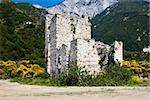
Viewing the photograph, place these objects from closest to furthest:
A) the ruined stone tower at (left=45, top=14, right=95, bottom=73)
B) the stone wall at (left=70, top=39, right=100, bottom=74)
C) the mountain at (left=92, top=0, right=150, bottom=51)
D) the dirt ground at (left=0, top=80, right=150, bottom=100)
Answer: the dirt ground at (left=0, top=80, right=150, bottom=100)
the stone wall at (left=70, top=39, right=100, bottom=74)
the ruined stone tower at (left=45, top=14, right=95, bottom=73)
the mountain at (left=92, top=0, right=150, bottom=51)

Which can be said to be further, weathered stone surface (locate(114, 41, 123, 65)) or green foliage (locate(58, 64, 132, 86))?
weathered stone surface (locate(114, 41, 123, 65))

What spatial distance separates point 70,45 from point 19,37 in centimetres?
5462

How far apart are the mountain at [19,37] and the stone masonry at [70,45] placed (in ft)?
51.6

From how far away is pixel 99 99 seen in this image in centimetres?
1936

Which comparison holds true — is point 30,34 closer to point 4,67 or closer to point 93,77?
point 4,67

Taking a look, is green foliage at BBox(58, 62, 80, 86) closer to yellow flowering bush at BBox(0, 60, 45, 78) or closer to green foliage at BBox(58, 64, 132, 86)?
green foliage at BBox(58, 64, 132, 86)

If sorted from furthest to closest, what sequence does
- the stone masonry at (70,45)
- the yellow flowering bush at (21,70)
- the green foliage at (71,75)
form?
the yellow flowering bush at (21,70) → the stone masonry at (70,45) → the green foliage at (71,75)

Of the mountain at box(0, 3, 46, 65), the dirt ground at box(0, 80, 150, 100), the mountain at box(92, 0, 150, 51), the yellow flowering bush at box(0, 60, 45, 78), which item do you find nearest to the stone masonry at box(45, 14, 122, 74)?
the yellow flowering bush at box(0, 60, 45, 78)

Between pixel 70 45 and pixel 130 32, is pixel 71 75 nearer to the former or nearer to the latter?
pixel 70 45

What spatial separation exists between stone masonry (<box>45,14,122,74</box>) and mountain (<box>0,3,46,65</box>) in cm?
1573

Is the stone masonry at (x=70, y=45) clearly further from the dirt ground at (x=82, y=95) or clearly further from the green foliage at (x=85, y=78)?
the dirt ground at (x=82, y=95)

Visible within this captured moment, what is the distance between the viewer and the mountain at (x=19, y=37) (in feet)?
237

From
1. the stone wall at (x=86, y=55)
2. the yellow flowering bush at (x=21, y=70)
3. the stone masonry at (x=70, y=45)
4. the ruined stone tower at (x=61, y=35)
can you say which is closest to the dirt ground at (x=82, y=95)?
the stone wall at (x=86, y=55)

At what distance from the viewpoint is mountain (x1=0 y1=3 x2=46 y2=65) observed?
7209cm
